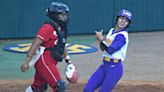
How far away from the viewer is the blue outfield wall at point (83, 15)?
44.5 ft

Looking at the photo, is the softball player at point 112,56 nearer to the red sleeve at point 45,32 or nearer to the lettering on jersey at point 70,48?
the red sleeve at point 45,32

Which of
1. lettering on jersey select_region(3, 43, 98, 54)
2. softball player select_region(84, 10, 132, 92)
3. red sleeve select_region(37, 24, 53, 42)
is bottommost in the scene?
lettering on jersey select_region(3, 43, 98, 54)

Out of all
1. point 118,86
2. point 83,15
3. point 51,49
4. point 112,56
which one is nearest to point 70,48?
point 83,15

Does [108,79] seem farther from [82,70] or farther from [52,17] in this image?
[82,70]

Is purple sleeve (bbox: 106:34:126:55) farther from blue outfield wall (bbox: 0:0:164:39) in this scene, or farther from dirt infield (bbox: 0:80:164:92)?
blue outfield wall (bbox: 0:0:164:39)

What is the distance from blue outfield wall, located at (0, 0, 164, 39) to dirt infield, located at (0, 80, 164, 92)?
211 inches

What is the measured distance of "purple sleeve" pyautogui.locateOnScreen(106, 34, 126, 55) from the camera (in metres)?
6.35

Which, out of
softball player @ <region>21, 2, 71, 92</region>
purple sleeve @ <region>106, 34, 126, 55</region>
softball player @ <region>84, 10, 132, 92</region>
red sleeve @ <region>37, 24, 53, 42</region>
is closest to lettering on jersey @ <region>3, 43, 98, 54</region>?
softball player @ <region>84, 10, 132, 92</region>

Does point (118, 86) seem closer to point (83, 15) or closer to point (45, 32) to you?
point (45, 32)

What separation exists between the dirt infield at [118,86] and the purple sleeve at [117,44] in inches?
66.8

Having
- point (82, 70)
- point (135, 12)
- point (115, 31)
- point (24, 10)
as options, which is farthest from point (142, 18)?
point (115, 31)

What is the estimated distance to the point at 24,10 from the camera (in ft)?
44.9

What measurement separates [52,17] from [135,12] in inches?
360

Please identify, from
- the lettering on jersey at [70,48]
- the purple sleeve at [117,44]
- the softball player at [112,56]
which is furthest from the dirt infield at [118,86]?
the lettering on jersey at [70,48]
